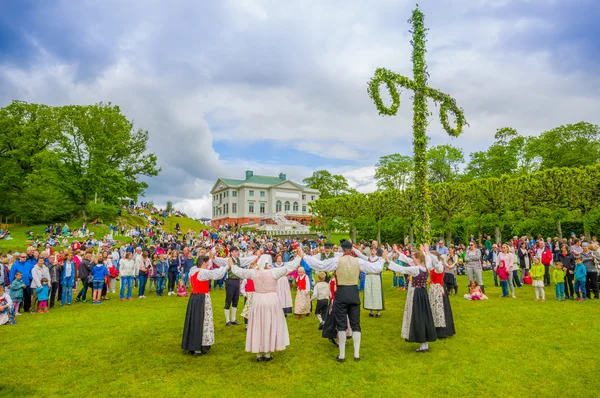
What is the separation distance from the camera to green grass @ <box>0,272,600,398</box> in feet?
20.6

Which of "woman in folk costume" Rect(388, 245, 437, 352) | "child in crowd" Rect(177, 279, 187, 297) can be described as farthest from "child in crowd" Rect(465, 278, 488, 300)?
"child in crowd" Rect(177, 279, 187, 297)

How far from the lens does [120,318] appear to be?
1195 centimetres

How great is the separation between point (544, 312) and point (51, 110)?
60.1m

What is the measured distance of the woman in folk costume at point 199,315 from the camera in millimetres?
7996

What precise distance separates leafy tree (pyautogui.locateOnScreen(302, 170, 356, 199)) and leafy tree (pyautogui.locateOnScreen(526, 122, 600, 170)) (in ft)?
116

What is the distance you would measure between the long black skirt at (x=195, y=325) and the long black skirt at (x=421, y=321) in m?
4.62

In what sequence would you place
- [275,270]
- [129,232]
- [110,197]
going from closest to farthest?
1. [275,270]
2. [129,232]
3. [110,197]

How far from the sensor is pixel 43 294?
43.3 ft

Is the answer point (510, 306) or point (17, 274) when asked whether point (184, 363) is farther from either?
point (510, 306)

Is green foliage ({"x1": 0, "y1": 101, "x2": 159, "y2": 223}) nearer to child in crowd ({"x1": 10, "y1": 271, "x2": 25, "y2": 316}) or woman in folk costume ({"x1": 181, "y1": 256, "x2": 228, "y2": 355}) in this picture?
child in crowd ({"x1": 10, "y1": 271, "x2": 25, "y2": 316})

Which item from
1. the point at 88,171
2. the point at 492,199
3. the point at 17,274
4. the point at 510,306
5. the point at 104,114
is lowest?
the point at 510,306

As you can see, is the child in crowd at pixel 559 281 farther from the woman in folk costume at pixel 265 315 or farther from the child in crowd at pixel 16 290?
the child in crowd at pixel 16 290

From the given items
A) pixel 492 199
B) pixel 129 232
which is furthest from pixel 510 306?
A: pixel 129 232

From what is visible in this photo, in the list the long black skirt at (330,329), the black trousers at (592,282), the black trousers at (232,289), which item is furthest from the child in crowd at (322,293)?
the black trousers at (592,282)
